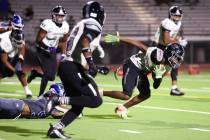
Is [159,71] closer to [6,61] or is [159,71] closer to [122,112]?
[122,112]

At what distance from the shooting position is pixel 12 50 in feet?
42.8

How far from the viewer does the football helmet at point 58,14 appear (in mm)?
11938

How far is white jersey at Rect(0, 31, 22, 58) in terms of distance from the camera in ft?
42.3

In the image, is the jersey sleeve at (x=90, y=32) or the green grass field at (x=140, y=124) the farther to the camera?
the green grass field at (x=140, y=124)

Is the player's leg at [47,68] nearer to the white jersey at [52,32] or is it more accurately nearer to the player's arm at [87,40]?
the white jersey at [52,32]

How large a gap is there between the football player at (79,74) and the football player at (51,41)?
3802 mm

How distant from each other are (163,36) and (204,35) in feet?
Result: 46.2

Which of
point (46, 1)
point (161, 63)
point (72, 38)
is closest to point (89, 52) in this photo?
point (72, 38)

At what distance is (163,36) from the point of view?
1336cm

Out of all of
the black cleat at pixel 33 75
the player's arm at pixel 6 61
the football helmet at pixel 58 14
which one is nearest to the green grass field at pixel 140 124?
the player's arm at pixel 6 61

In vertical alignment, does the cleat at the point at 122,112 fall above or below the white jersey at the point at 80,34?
below

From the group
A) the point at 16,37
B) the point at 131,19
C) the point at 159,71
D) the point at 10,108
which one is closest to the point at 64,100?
the point at 10,108

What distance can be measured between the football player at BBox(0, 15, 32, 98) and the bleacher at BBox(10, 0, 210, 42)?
12108 millimetres

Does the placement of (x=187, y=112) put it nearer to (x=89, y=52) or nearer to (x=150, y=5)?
(x=89, y=52)
